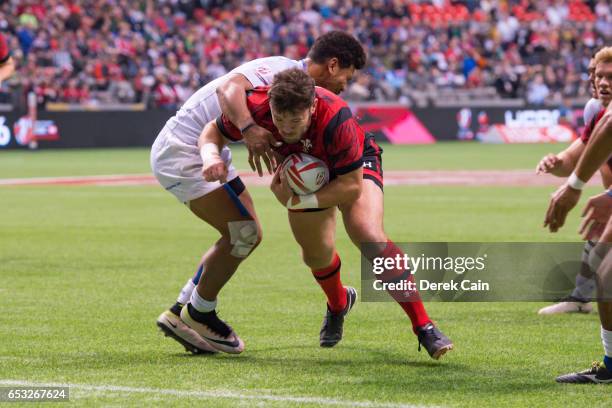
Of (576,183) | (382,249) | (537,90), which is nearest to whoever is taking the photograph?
(576,183)

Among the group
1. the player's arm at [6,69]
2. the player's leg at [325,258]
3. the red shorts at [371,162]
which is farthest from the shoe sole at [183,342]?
the player's arm at [6,69]

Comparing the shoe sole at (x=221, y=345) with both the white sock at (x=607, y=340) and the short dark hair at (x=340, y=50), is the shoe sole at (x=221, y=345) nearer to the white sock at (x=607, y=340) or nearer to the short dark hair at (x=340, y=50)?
the short dark hair at (x=340, y=50)

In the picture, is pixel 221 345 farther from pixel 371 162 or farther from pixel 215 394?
pixel 371 162

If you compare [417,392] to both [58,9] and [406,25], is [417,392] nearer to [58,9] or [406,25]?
[58,9]

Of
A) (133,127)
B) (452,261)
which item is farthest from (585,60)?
(452,261)

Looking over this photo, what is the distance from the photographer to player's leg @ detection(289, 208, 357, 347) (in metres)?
7.07

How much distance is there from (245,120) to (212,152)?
0.27 meters

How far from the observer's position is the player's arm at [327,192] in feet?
22.2

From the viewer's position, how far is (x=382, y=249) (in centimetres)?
707

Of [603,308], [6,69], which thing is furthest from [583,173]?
[6,69]

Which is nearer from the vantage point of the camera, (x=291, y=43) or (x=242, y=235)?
(x=242, y=235)

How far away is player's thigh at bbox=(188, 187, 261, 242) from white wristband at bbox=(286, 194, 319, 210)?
1.85 feet

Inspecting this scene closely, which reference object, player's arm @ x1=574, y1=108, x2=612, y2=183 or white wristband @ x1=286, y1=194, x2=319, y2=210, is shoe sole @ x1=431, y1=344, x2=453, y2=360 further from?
player's arm @ x1=574, y1=108, x2=612, y2=183

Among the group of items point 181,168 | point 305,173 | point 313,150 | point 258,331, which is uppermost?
point 313,150
